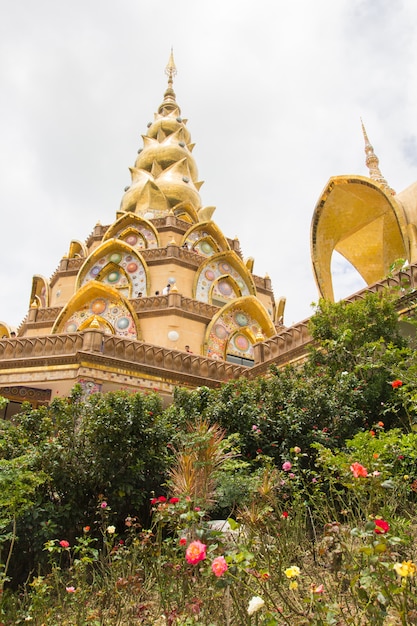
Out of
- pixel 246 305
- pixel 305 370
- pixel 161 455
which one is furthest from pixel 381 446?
pixel 246 305

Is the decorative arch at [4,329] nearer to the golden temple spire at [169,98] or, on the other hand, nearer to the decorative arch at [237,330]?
the decorative arch at [237,330]

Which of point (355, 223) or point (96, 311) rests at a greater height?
point (355, 223)

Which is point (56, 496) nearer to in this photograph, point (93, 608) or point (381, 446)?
point (93, 608)

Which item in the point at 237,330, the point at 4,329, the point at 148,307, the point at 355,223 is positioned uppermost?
the point at 4,329

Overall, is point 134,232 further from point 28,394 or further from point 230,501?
point 230,501

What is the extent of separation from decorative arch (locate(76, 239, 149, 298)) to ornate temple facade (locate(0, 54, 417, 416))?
42 mm

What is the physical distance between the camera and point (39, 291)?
23.4 meters

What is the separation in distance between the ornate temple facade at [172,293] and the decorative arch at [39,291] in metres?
0.06

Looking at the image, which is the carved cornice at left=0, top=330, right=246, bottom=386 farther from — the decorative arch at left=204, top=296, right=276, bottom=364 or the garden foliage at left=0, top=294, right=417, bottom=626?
the decorative arch at left=204, top=296, right=276, bottom=364

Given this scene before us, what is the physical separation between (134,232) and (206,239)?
306 cm

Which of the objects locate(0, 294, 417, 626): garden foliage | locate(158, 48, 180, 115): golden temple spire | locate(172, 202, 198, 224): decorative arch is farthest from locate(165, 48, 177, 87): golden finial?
locate(0, 294, 417, 626): garden foliage

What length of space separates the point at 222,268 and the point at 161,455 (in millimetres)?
14623

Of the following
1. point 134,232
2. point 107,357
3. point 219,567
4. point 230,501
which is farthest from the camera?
point 134,232

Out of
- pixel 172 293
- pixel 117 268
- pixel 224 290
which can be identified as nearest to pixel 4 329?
pixel 117 268
